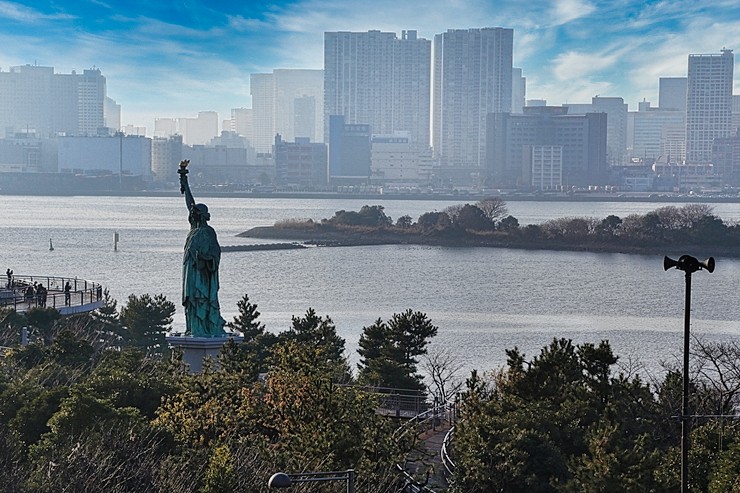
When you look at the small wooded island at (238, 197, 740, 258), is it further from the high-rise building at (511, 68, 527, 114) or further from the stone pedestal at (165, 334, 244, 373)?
the high-rise building at (511, 68, 527, 114)

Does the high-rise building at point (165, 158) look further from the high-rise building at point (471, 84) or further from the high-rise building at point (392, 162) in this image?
the high-rise building at point (471, 84)

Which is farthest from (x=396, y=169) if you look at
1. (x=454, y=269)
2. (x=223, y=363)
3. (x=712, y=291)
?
(x=223, y=363)

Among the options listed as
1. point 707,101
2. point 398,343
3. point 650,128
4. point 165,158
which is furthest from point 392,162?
point 398,343

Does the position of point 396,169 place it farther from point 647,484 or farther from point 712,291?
point 647,484

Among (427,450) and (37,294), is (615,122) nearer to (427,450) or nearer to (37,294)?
(37,294)

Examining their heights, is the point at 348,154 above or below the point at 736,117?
below

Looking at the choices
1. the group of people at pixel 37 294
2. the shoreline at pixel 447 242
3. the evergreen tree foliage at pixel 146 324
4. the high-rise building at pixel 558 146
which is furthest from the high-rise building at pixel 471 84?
the group of people at pixel 37 294
